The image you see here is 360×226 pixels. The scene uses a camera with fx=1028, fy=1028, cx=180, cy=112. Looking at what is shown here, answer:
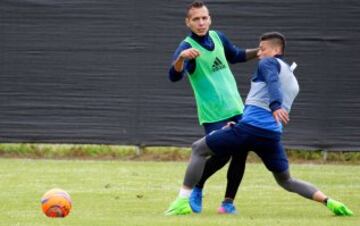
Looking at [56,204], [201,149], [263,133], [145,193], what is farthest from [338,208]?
[145,193]

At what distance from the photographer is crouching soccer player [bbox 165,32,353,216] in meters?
8.31

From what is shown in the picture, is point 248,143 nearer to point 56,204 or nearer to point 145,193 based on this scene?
point 56,204

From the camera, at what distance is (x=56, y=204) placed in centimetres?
801

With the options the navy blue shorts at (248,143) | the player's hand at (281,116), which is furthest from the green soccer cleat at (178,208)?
the player's hand at (281,116)

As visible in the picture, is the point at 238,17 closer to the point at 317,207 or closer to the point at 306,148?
the point at 306,148

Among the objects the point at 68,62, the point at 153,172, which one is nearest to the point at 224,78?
the point at 153,172

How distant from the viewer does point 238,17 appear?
15.0 metres

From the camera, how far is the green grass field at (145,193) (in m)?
8.07

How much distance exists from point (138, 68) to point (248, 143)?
22.9 ft

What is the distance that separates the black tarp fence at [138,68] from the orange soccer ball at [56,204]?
7157 millimetres

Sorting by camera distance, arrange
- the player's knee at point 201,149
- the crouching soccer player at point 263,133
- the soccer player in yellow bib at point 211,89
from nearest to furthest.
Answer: the crouching soccer player at point 263,133 < the player's knee at point 201,149 < the soccer player in yellow bib at point 211,89

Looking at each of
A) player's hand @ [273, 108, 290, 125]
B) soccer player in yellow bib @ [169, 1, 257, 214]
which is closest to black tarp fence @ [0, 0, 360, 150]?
soccer player in yellow bib @ [169, 1, 257, 214]

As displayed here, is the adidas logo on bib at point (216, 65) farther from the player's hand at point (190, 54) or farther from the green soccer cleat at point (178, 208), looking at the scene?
the green soccer cleat at point (178, 208)

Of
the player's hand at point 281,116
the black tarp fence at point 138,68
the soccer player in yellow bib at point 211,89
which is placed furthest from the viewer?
the black tarp fence at point 138,68
